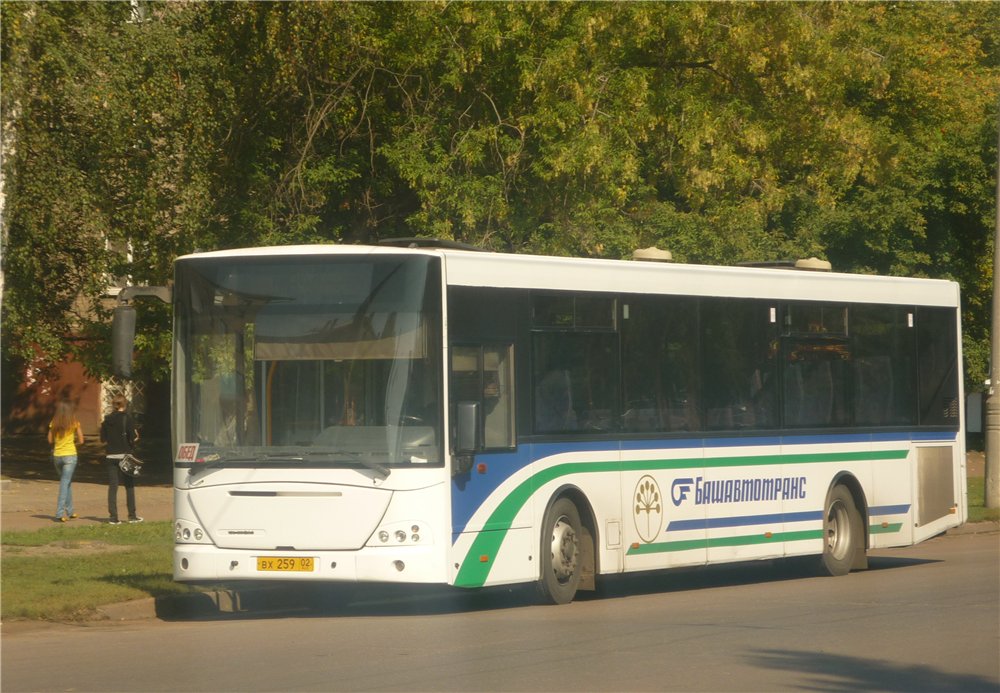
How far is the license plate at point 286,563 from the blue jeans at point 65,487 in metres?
10.7

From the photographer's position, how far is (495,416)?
13.1 m

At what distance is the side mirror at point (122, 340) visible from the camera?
1210 cm

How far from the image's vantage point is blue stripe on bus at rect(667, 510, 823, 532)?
15.0 meters

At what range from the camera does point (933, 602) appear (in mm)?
13547

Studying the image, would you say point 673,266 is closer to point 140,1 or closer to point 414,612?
point 414,612

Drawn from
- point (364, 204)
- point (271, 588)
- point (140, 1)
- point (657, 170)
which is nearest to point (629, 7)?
point (657, 170)

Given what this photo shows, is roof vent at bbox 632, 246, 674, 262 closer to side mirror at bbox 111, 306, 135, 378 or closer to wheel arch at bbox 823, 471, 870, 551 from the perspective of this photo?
wheel arch at bbox 823, 471, 870, 551

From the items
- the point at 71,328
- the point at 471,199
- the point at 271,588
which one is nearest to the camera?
the point at 271,588

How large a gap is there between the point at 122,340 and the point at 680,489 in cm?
562

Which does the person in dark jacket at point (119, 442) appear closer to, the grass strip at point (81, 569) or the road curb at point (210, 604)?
the grass strip at point (81, 569)

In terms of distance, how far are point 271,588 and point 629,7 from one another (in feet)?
48.1

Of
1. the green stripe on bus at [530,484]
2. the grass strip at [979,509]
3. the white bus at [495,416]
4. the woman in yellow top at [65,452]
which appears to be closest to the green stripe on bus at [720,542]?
the white bus at [495,416]

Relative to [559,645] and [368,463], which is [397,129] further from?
[559,645]

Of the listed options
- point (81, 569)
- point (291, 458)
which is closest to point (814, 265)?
point (291, 458)
